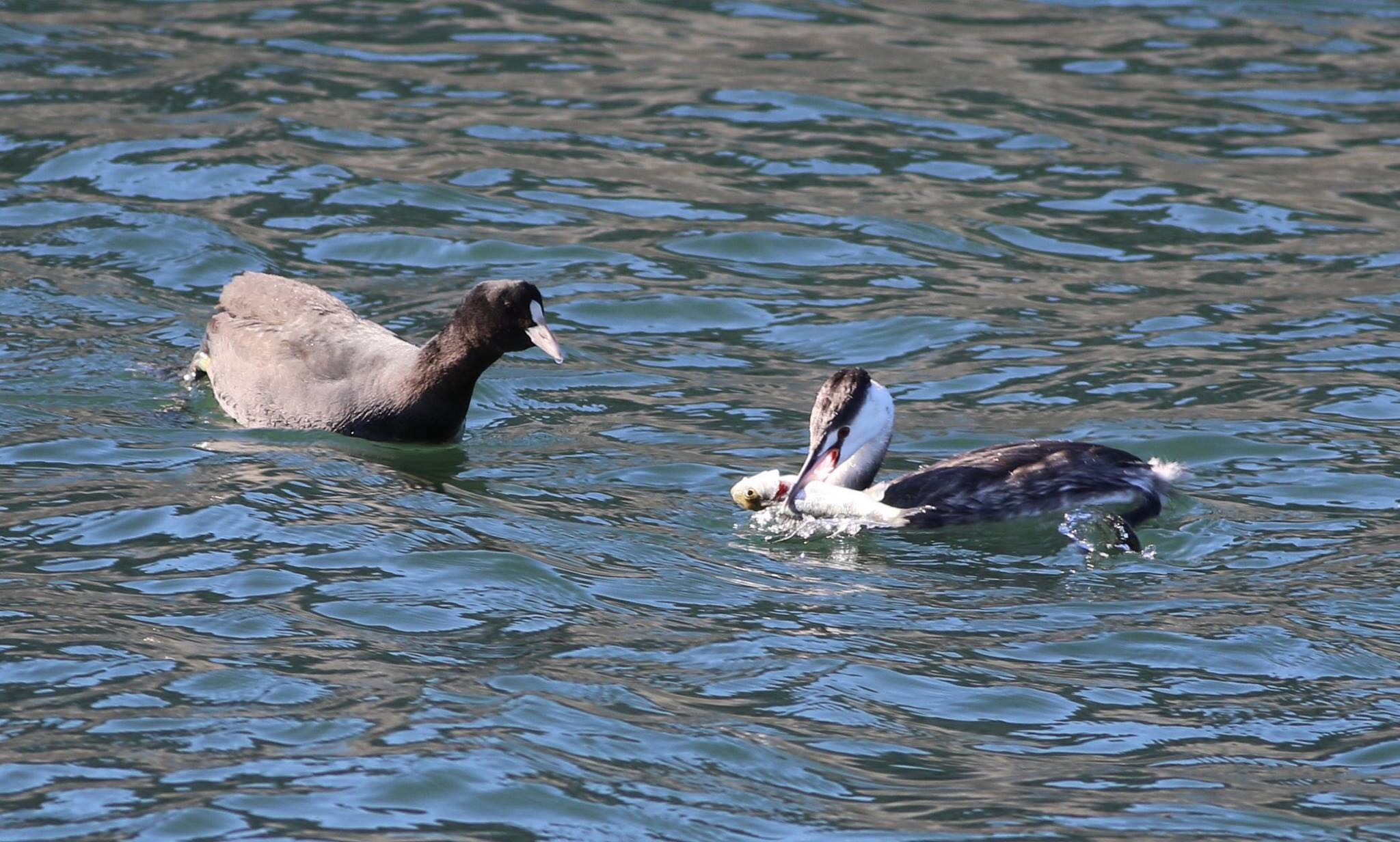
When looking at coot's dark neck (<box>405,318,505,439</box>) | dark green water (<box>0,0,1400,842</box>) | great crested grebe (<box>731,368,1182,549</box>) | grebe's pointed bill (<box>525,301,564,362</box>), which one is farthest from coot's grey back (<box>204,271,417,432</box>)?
great crested grebe (<box>731,368,1182,549</box>)

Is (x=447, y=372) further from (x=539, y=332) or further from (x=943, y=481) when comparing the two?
(x=943, y=481)

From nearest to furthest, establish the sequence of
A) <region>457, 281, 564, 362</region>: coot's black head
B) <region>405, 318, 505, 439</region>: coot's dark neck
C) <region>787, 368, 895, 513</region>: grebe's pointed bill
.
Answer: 1. <region>787, 368, 895, 513</region>: grebe's pointed bill
2. <region>457, 281, 564, 362</region>: coot's black head
3. <region>405, 318, 505, 439</region>: coot's dark neck

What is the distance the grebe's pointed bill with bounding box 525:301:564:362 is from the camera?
976 centimetres

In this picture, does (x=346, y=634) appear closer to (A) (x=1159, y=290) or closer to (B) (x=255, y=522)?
(B) (x=255, y=522)

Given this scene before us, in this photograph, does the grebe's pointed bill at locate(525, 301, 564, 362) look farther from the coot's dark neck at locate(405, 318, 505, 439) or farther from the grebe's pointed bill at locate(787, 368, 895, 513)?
the grebe's pointed bill at locate(787, 368, 895, 513)

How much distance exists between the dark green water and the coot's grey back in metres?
0.28

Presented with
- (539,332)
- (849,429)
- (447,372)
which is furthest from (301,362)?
(849,429)

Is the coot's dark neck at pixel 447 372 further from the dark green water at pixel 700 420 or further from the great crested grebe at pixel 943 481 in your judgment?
the great crested grebe at pixel 943 481


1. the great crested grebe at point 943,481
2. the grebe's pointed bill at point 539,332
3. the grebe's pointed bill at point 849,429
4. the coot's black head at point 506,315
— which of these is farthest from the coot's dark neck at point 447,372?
the grebe's pointed bill at point 849,429

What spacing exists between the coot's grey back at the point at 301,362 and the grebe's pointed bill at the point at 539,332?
2.29 ft

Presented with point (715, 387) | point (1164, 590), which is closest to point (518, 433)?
point (715, 387)

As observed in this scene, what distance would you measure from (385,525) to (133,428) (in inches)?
85.7

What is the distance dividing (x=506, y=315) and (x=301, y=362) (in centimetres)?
120

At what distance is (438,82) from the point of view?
16719 mm
